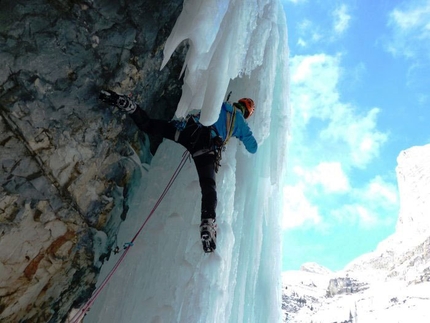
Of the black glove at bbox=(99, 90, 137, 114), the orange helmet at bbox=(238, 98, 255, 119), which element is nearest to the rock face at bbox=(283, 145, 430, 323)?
the orange helmet at bbox=(238, 98, 255, 119)

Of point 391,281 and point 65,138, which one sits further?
point 391,281

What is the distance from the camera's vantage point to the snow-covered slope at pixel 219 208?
3.52 m

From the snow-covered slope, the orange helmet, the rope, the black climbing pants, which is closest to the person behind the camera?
the snow-covered slope

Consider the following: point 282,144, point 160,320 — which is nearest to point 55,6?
point 160,320

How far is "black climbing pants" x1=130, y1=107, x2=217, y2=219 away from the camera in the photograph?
3.78 m

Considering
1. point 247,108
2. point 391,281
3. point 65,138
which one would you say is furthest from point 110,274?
point 391,281

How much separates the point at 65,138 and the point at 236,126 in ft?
5.70

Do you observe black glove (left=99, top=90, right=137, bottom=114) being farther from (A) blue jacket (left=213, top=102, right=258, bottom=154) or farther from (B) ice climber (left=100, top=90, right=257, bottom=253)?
(A) blue jacket (left=213, top=102, right=258, bottom=154)

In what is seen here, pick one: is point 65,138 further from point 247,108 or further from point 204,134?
point 247,108

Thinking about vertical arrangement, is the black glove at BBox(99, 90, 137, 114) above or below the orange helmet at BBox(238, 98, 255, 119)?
below

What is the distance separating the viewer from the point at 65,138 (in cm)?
339

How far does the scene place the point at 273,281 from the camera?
4965mm

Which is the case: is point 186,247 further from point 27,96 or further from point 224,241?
point 27,96

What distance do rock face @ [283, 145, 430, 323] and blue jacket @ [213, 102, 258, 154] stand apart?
36.3 metres
